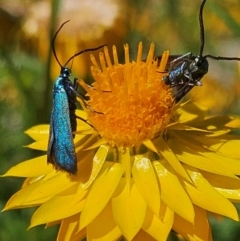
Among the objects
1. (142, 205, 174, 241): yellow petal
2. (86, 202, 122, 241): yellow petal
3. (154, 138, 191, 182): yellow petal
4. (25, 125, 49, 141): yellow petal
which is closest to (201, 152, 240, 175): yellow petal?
(154, 138, 191, 182): yellow petal

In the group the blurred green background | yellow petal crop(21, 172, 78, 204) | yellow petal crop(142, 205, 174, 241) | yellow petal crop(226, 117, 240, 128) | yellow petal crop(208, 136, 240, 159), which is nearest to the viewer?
yellow petal crop(142, 205, 174, 241)

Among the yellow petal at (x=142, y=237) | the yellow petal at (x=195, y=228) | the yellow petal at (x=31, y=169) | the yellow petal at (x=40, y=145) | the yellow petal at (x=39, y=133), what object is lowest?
the yellow petal at (x=142, y=237)

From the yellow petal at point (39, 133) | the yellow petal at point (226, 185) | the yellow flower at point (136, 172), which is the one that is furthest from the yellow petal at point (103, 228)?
the yellow petal at point (39, 133)

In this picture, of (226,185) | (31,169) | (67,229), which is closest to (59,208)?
(67,229)

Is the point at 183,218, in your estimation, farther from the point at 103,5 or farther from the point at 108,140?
the point at 103,5

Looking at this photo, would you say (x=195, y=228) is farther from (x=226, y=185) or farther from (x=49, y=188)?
(x=49, y=188)

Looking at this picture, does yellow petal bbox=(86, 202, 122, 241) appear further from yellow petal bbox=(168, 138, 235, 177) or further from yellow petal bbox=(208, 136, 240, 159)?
yellow petal bbox=(208, 136, 240, 159)

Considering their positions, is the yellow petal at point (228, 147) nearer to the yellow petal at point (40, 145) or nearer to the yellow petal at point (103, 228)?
the yellow petal at point (103, 228)
